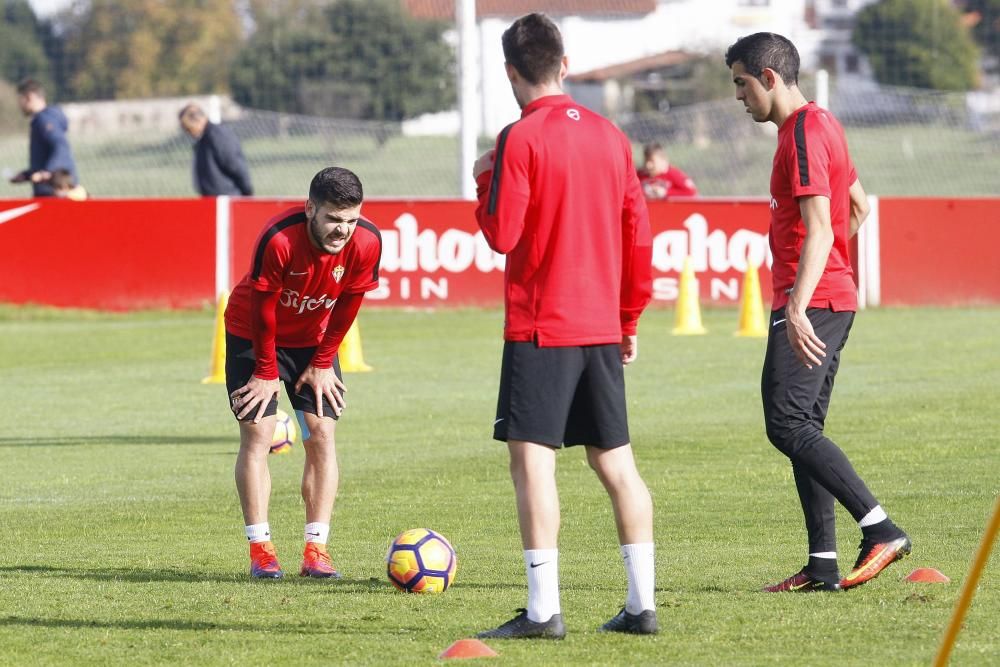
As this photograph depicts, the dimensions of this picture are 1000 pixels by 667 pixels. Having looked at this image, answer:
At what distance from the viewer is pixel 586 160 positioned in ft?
18.4

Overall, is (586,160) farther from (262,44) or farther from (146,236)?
(262,44)

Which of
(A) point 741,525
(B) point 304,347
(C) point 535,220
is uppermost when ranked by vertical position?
(C) point 535,220

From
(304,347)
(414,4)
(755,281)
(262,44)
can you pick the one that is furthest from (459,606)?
(414,4)

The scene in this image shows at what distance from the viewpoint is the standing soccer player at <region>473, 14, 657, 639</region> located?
5.54 meters

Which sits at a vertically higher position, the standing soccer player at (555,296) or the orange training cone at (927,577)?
the standing soccer player at (555,296)

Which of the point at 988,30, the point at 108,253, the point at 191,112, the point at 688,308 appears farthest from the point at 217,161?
the point at 988,30

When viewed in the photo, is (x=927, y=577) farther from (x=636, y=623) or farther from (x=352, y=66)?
(x=352, y=66)

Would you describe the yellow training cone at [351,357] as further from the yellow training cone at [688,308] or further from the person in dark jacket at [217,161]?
the person in dark jacket at [217,161]

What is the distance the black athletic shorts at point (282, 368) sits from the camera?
24.4 feet

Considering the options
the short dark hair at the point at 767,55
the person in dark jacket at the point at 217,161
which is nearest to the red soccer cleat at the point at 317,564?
the short dark hair at the point at 767,55

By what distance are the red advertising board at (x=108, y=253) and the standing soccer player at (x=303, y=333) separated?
Answer: 46.0 feet

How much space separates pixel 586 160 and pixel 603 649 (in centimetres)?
157

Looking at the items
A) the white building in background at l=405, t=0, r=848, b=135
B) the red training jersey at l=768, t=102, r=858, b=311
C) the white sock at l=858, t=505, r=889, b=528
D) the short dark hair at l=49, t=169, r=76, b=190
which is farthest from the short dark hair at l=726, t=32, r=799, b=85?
the white building in background at l=405, t=0, r=848, b=135

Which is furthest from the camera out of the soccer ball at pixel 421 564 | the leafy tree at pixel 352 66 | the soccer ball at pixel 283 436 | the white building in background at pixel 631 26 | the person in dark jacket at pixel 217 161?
the white building in background at pixel 631 26
